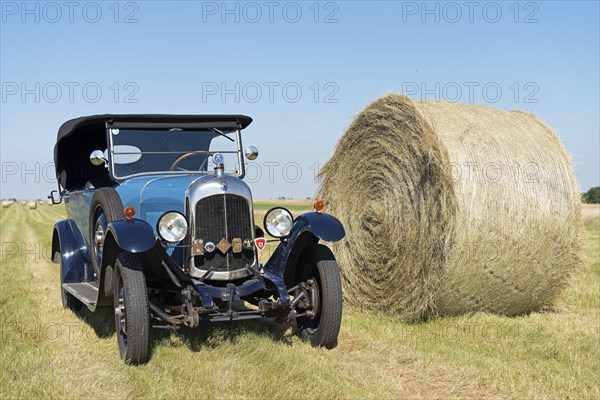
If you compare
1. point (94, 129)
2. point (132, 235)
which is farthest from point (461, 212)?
point (94, 129)

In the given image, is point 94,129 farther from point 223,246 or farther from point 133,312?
point 133,312

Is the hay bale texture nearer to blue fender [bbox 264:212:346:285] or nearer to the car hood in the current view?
blue fender [bbox 264:212:346:285]

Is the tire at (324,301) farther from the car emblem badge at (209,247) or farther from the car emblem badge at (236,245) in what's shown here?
the car emblem badge at (209,247)

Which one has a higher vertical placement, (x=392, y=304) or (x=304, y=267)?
(x=304, y=267)

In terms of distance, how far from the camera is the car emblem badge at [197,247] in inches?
218

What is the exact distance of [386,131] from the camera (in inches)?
307

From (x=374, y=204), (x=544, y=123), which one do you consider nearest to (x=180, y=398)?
(x=374, y=204)

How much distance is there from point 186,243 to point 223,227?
34cm

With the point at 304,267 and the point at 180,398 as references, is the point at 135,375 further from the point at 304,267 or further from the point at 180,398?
the point at 304,267

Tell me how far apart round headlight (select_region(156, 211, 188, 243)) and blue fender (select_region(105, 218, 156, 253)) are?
197 mm

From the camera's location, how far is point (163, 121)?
6.79 meters

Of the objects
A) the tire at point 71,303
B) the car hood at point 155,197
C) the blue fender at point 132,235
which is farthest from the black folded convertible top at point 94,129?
the blue fender at point 132,235

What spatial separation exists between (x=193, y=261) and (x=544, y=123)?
4712 mm

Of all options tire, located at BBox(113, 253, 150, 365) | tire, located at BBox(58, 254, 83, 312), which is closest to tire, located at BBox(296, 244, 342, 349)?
tire, located at BBox(113, 253, 150, 365)
